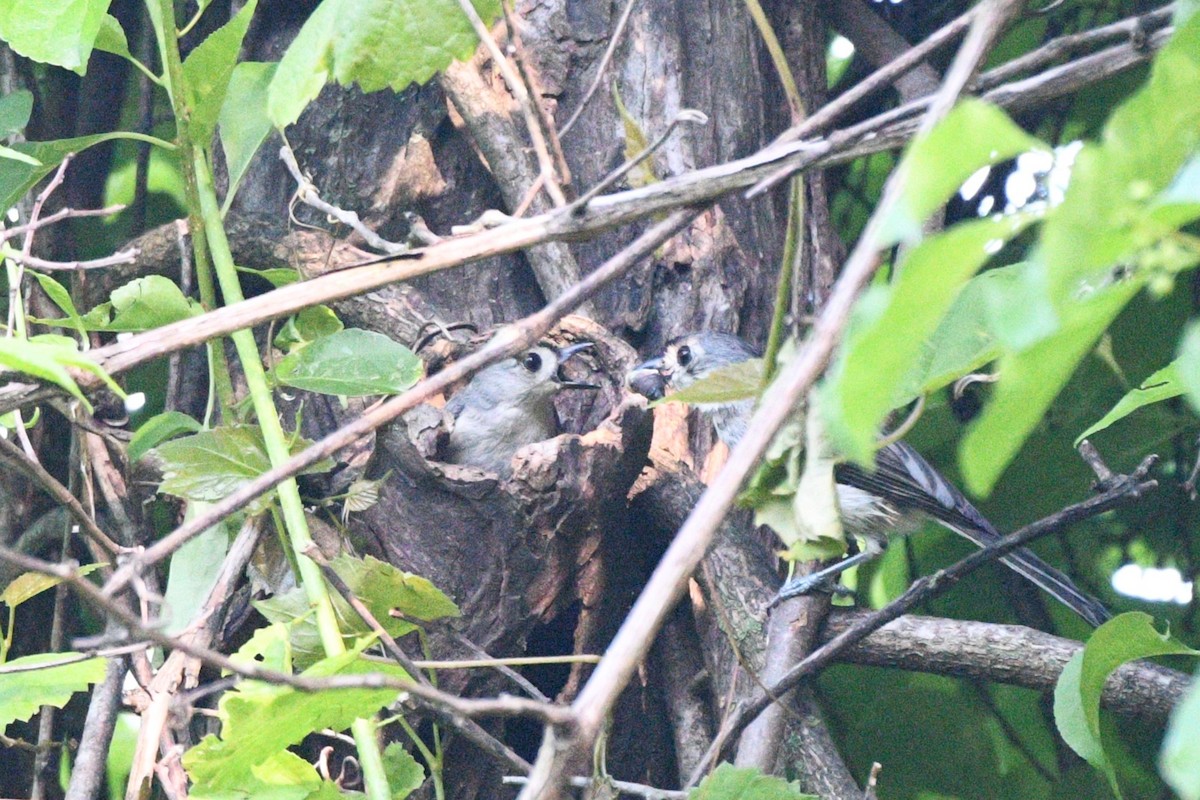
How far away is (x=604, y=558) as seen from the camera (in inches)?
121

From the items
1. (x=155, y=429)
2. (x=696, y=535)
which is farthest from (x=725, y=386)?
(x=155, y=429)

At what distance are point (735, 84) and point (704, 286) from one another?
0.66 m

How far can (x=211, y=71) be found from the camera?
2486 mm

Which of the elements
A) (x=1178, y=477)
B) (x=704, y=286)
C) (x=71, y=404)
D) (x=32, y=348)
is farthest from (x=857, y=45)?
(x=32, y=348)

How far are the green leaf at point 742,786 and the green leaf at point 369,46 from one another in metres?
1.24

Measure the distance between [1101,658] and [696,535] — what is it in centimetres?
110

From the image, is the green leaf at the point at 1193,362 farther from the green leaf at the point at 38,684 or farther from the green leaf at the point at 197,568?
the green leaf at the point at 197,568

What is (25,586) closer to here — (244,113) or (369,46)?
(244,113)

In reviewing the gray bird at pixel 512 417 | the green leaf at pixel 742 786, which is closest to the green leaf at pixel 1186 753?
the green leaf at pixel 742 786

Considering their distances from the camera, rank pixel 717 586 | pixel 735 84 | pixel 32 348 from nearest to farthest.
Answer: pixel 32 348
pixel 717 586
pixel 735 84

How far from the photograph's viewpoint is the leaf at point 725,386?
1715 mm

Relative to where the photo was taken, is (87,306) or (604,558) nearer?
(604,558)

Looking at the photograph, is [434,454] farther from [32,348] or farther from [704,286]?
[32,348]

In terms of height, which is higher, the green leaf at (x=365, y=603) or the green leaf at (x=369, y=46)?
the green leaf at (x=369, y=46)
